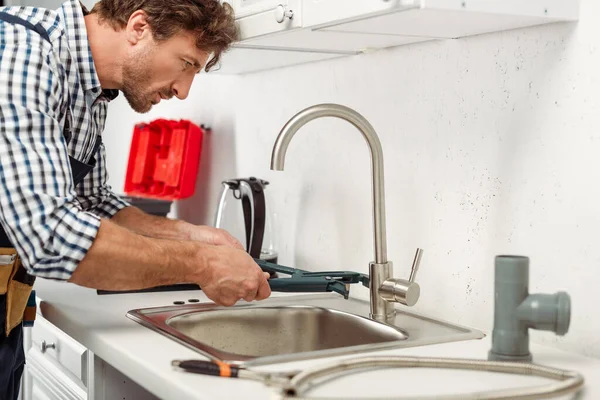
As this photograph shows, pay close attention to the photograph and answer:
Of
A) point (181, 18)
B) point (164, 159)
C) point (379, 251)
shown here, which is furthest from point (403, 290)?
point (164, 159)

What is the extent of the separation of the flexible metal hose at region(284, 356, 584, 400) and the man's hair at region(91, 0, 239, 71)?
0.76 metres

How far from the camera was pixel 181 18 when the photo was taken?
1533 mm

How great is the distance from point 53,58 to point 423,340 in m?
0.82

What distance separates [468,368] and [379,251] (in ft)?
1.41

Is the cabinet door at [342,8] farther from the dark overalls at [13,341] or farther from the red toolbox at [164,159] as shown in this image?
A: the red toolbox at [164,159]

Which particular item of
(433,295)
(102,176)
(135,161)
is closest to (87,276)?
(102,176)

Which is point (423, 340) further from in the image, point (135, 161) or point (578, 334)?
point (135, 161)

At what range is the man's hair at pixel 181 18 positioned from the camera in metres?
1.52

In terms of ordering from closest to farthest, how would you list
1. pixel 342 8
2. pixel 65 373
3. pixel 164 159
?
1. pixel 342 8
2. pixel 65 373
3. pixel 164 159

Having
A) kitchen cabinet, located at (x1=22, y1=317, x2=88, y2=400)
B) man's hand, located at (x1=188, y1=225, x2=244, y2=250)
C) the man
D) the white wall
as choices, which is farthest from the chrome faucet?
kitchen cabinet, located at (x1=22, y1=317, x2=88, y2=400)

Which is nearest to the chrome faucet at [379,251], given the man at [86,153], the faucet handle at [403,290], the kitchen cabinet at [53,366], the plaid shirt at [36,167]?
the faucet handle at [403,290]

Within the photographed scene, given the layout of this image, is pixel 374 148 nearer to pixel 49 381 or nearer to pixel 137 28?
pixel 137 28

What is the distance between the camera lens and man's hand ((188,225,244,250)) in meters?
1.72

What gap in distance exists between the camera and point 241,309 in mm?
1654
